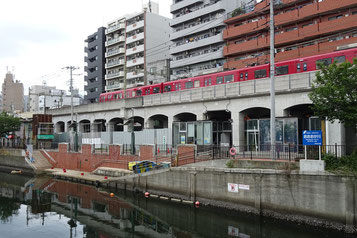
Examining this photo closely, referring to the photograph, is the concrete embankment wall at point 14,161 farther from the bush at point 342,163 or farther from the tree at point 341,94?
the tree at point 341,94

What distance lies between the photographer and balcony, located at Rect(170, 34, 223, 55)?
166ft

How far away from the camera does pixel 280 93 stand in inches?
987

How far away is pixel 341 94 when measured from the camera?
15906 millimetres

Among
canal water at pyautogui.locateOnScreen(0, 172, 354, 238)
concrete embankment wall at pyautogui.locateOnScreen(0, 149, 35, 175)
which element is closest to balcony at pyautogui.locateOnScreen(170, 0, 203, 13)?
concrete embankment wall at pyautogui.locateOnScreen(0, 149, 35, 175)

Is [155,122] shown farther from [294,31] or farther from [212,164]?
[294,31]

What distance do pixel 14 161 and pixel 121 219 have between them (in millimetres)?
30997

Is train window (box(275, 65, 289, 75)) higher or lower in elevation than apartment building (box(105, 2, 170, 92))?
lower

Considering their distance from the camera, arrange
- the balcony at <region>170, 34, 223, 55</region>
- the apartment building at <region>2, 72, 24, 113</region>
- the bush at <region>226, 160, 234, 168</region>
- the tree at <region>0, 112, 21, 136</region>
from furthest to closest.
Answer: the apartment building at <region>2, 72, 24, 113</region>
the balcony at <region>170, 34, 223, 55</region>
the tree at <region>0, 112, 21, 136</region>
the bush at <region>226, 160, 234, 168</region>

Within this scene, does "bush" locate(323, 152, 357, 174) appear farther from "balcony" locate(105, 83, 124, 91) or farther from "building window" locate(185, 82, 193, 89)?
"balcony" locate(105, 83, 124, 91)

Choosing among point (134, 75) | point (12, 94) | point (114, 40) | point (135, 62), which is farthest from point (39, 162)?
point (12, 94)

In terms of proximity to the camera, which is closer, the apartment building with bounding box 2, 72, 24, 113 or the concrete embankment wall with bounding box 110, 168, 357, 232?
the concrete embankment wall with bounding box 110, 168, 357, 232

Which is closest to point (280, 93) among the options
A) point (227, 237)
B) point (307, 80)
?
point (307, 80)

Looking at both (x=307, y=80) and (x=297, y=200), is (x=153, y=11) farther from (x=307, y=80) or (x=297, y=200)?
(x=297, y=200)

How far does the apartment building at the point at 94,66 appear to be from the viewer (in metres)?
76.8
